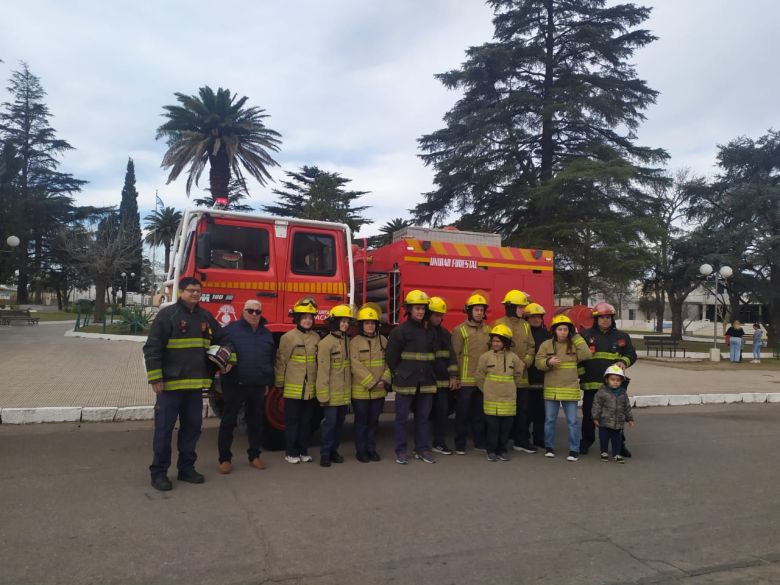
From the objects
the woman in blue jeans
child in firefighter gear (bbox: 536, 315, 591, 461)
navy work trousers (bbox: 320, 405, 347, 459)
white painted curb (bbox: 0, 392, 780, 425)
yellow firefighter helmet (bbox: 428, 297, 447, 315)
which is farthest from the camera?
the woman in blue jeans

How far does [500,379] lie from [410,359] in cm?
102

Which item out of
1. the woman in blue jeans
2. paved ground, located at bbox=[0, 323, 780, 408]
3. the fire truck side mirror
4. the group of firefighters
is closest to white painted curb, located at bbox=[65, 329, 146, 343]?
paved ground, located at bbox=[0, 323, 780, 408]

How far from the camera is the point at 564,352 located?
6352 mm

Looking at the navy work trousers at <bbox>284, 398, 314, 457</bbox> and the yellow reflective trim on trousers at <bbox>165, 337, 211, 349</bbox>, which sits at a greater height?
the yellow reflective trim on trousers at <bbox>165, 337, 211, 349</bbox>

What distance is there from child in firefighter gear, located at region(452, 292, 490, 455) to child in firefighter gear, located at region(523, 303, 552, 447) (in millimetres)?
603

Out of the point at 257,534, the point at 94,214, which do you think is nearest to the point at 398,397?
the point at 257,534

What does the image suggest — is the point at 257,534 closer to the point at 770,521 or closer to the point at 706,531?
the point at 706,531

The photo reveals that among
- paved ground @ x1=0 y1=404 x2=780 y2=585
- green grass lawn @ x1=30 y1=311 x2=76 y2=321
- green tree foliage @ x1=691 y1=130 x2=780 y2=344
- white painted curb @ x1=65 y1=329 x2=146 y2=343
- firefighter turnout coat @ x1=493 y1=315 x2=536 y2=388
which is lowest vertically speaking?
paved ground @ x1=0 y1=404 x2=780 y2=585

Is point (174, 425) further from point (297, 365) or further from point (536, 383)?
point (536, 383)

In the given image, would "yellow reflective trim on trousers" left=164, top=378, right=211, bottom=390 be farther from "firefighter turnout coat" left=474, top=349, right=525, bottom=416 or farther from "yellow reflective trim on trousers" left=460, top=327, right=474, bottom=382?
"firefighter turnout coat" left=474, top=349, right=525, bottom=416

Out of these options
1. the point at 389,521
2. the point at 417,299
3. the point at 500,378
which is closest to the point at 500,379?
the point at 500,378

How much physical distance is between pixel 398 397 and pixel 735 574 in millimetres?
3361

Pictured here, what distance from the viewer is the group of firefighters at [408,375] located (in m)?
5.23

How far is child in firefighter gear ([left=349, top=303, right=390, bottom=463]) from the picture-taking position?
603 centimetres
